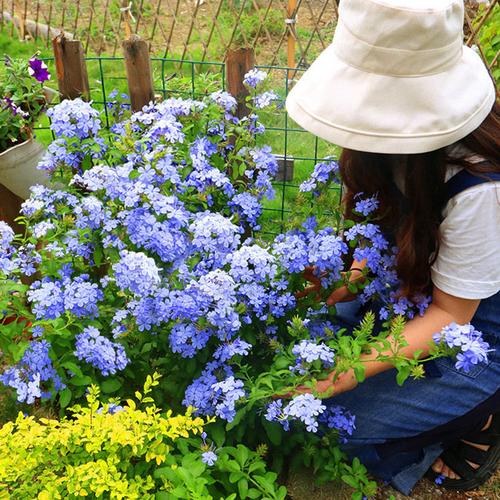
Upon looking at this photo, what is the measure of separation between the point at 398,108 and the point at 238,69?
96 cm

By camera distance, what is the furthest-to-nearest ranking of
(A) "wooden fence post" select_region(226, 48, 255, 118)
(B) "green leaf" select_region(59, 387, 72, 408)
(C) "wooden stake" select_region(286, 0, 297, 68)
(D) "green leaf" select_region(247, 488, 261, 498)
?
(C) "wooden stake" select_region(286, 0, 297, 68) < (A) "wooden fence post" select_region(226, 48, 255, 118) < (B) "green leaf" select_region(59, 387, 72, 408) < (D) "green leaf" select_region(247, 488, 261, 498)

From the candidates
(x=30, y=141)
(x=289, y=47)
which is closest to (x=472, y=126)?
(x=30, y=141)

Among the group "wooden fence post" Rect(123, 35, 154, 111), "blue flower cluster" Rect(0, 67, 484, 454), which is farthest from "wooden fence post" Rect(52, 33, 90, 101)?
"blue flower cluster" Rect(0, 67, 484, 454)

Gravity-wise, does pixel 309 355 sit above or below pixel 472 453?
above

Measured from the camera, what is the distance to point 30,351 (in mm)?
1973

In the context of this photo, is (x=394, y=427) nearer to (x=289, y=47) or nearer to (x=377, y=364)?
(x=377, y=364)

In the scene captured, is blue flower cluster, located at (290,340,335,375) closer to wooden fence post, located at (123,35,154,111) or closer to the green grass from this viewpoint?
the green grass

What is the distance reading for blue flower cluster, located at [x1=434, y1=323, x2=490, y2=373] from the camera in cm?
168

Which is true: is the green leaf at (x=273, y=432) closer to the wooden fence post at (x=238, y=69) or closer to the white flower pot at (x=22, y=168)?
the wooden fence post at (x=238, y=69)

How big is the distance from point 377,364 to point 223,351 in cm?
43

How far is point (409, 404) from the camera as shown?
221 cm

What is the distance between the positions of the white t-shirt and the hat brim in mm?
192

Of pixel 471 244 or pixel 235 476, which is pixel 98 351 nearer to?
pixel 235 476

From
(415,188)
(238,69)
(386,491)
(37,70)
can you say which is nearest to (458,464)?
(386,491)
